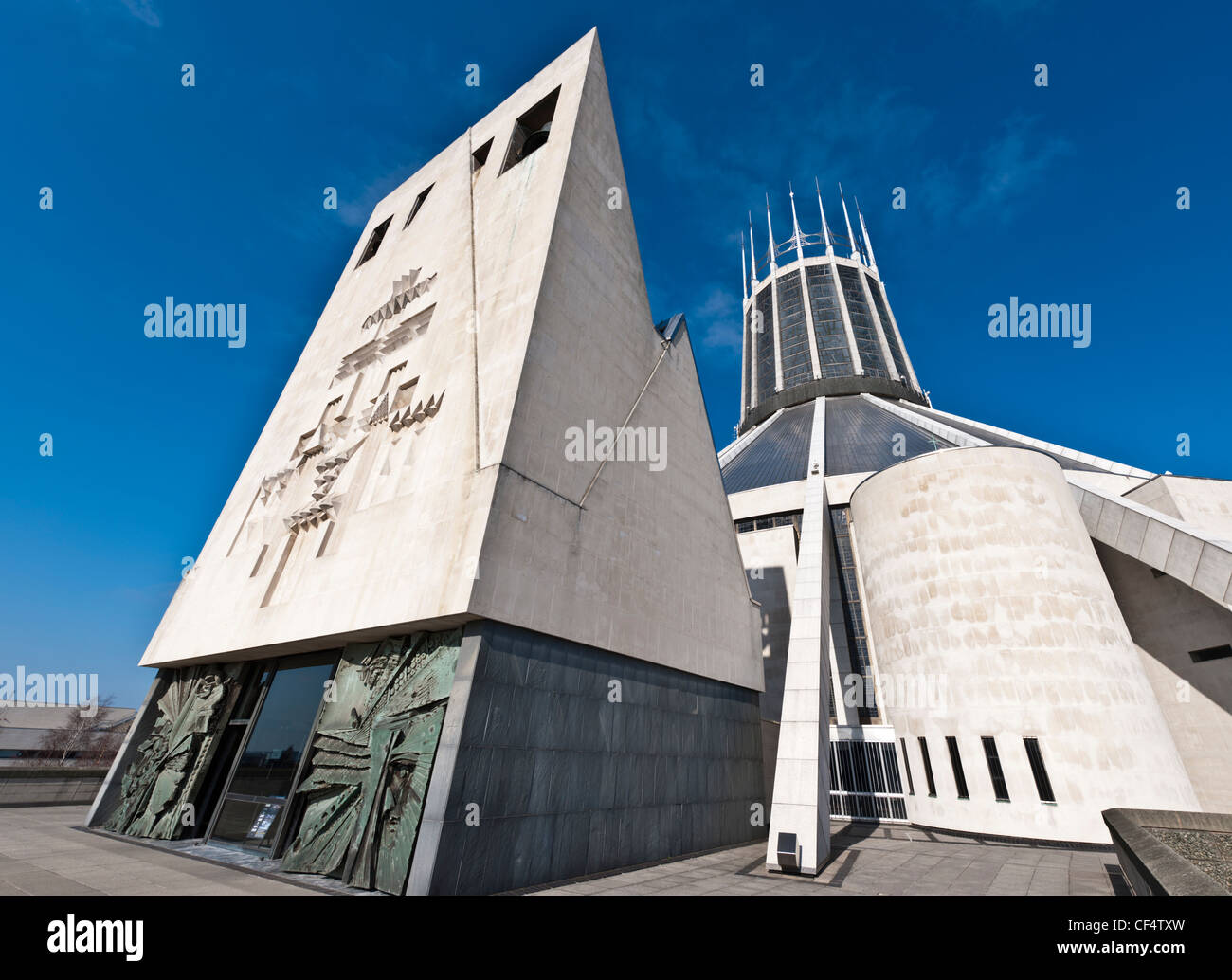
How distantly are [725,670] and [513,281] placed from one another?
11552mm

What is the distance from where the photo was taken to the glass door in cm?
1199

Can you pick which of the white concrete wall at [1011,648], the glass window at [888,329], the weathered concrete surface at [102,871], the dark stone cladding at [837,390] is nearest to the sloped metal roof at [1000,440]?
the dark stone cladding at [837,390]

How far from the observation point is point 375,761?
942cm

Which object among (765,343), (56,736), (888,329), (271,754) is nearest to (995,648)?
(271,754)

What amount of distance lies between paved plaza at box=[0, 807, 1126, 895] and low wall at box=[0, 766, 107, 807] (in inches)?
225

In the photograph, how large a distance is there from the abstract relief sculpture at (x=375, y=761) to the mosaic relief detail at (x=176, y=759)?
5.52 m

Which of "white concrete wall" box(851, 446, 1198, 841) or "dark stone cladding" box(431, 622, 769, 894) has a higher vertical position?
"white concrete wall" box(851, 446, 1198, 841)

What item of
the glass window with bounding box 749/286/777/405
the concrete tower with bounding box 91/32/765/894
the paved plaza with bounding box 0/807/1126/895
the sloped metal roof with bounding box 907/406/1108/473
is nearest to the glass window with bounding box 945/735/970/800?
the paved plaza with bounding box 0/807/1126/895

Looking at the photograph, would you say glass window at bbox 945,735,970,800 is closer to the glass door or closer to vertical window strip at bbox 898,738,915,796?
vertical window strip at bbox 898,738,915,796

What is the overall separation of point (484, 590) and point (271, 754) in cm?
803

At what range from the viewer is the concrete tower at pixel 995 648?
15586 millimetres

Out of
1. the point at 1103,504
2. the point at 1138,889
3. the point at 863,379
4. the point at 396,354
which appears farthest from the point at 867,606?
the point at 863,379
